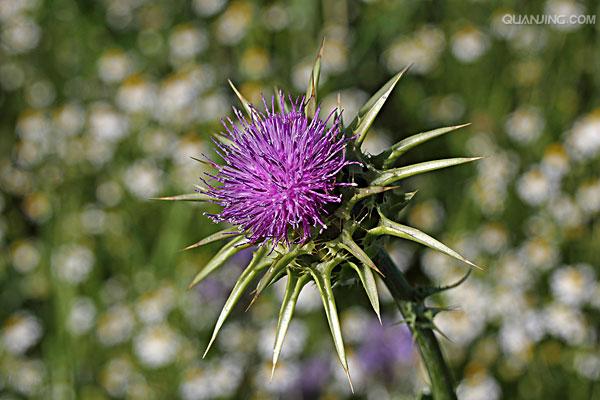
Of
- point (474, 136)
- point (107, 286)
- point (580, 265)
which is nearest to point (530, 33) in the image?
point (474, 136)

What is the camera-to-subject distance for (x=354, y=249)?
5.63 ft

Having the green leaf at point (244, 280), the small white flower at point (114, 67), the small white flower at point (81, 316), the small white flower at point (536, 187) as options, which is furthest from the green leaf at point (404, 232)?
the small white flower at point (114, 67)

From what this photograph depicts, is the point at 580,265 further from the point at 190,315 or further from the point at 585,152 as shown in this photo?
the point at 190,315

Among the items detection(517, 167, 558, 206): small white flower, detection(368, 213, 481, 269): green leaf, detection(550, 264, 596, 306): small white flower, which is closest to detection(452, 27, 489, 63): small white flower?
detection(517, 167, 558, 206): small white flower

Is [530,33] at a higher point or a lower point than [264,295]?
higher

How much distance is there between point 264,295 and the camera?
12.6 ft

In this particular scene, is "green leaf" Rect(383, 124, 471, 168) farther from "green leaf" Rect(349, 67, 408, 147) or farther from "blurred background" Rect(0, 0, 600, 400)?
"blurred background" Rect(0, 0, 600, 400)

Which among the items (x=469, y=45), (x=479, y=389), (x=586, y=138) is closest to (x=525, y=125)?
(x=586, y=138)

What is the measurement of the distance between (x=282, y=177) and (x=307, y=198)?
85 millimetres

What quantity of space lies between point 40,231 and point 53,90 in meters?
1.14

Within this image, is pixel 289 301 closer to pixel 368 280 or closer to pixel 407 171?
pixel 368 280

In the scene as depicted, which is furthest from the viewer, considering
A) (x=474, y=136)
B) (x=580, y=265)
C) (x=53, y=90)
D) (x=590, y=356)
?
(x=53, y=90)

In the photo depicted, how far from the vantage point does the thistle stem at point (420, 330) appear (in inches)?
71.6

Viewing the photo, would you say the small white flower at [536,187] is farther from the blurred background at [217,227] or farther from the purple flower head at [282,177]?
the purple flower head at [282,177]
